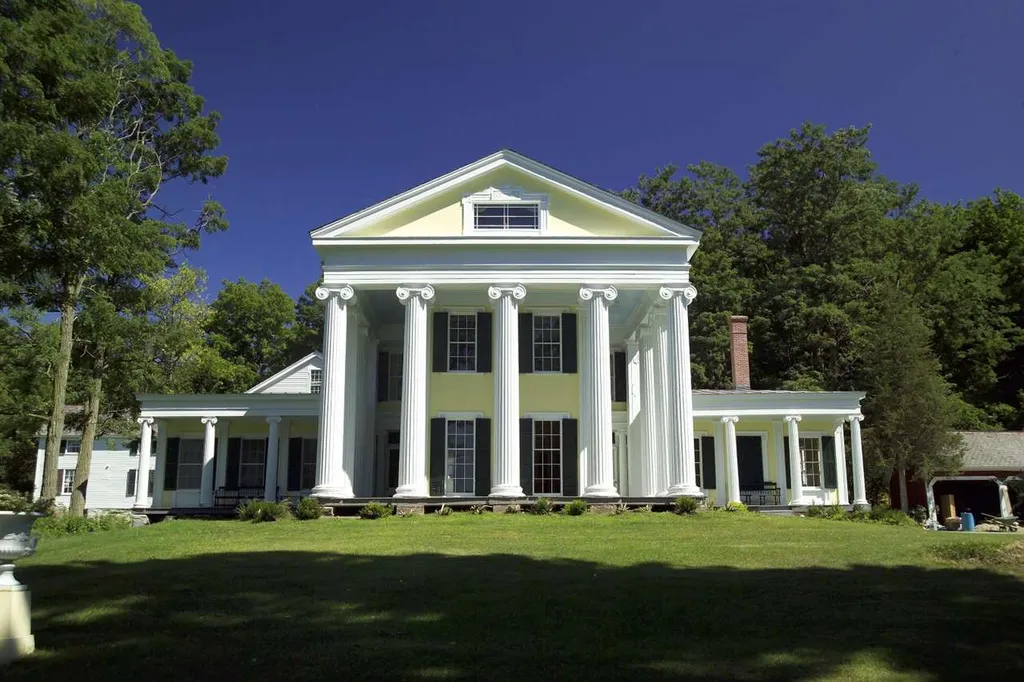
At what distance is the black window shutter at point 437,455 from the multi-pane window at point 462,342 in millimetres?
1835

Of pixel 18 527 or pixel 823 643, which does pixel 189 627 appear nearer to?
pixel 18 527

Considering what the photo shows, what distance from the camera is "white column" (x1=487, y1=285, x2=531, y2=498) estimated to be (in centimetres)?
2284

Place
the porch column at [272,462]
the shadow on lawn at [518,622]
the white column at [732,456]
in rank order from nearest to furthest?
1. the shadow on lawn at [518,622]
2. the white column at [732,456]
3. the porch column at [272,462]

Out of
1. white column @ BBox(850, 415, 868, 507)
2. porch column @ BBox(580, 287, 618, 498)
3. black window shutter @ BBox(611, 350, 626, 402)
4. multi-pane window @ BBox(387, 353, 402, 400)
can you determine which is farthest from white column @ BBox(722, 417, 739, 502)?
multi-pane window @ BBox(387, 353, 402, 400)

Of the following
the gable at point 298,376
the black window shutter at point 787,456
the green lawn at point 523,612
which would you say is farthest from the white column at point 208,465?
the black window shutter at point 787,456

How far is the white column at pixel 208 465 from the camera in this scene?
91.3ft

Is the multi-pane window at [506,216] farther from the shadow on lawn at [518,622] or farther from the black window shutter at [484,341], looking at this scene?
the shadow on lawn at [518,622]

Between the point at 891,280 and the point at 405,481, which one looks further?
the point at 891,280

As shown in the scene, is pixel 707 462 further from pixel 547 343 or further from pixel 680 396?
pixel 547 343

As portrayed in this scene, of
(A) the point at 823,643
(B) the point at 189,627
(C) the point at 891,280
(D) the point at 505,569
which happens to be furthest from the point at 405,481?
(C) the point at 891,280

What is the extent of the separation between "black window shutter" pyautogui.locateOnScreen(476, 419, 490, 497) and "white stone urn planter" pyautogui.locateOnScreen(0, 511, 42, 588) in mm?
17323

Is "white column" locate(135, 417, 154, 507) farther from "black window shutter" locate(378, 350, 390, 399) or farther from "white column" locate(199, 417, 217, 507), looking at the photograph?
"black window shutter" locate(378, 350, 390, 399)

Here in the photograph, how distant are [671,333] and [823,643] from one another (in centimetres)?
1629

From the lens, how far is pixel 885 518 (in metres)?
22.3
